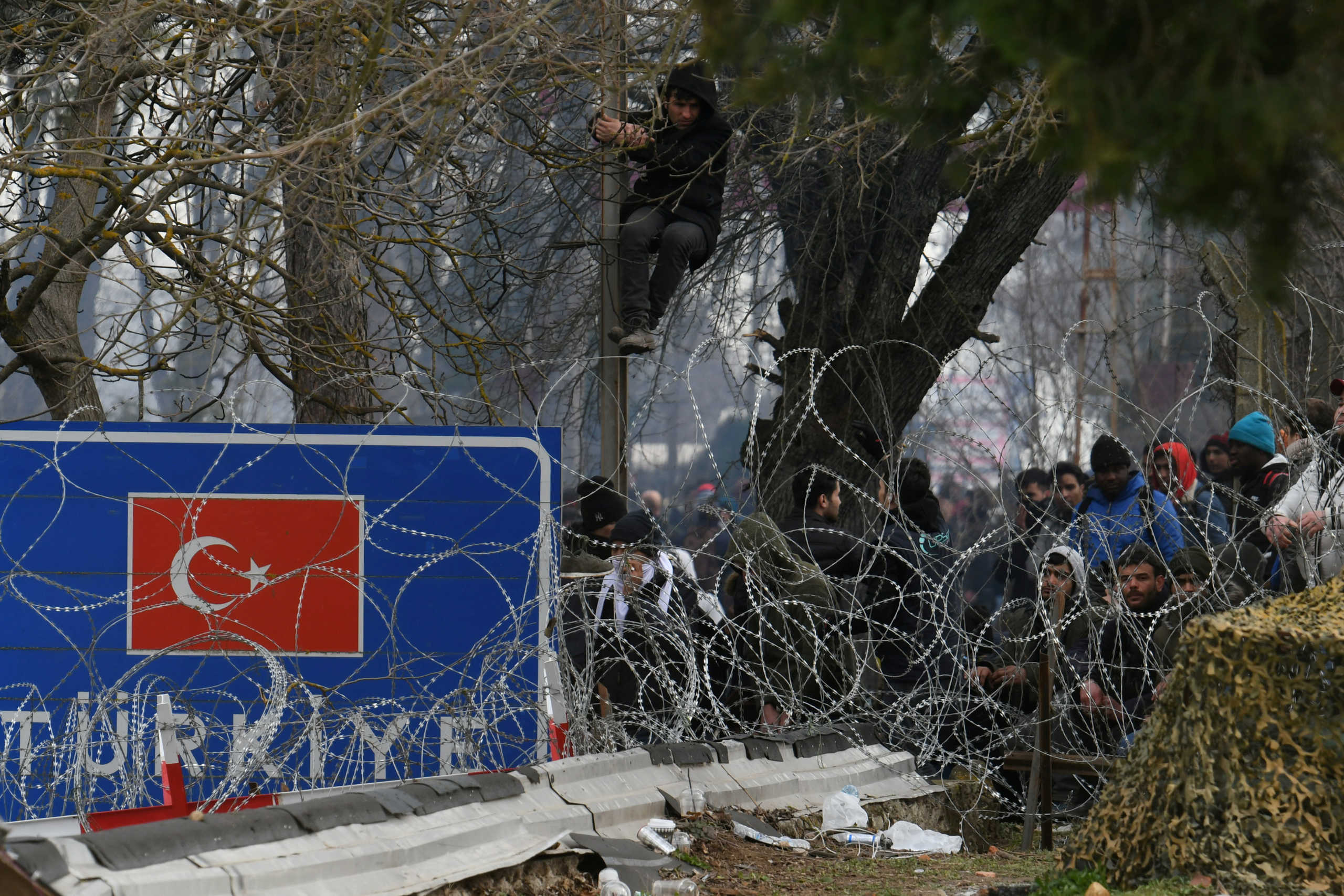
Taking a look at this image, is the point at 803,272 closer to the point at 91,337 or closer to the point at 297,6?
the point at 297,6

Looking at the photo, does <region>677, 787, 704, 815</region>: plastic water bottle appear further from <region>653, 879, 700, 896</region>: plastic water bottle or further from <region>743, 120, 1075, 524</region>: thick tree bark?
<region>743, 120, 1075, 524</region>: thick tree bark

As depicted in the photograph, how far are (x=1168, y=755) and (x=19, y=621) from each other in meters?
3.89

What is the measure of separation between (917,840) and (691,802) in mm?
961

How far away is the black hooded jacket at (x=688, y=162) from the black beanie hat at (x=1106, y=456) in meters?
2.06

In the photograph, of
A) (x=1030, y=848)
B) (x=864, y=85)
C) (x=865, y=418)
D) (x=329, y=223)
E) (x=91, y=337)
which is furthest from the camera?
(x=91, y=337)

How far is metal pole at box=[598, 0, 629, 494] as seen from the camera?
579 centimetres

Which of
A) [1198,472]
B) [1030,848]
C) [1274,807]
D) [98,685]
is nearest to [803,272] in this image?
[1198,472]

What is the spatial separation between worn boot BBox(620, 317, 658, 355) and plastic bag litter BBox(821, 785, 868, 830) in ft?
6.84

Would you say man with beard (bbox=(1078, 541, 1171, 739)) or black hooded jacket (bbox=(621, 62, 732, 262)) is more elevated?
black hooded jacket (bbox=(621, 62, 732, 262))

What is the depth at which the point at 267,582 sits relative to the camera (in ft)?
16.0

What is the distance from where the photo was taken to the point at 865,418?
929 cm

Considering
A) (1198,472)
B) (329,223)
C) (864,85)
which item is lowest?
(1198,472)

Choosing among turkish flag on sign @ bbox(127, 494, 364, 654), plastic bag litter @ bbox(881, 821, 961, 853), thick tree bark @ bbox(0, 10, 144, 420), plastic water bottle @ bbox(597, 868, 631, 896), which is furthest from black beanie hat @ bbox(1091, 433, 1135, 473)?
thick tree bark @ bbox(0, 10, 144, 420)

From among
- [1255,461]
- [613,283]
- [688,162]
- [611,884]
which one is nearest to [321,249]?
[613,283]
